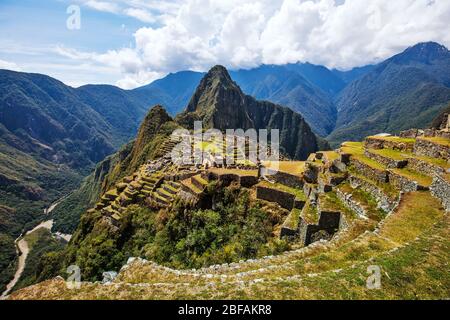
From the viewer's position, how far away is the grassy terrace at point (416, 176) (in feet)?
48.1

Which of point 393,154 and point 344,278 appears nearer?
point 344,278

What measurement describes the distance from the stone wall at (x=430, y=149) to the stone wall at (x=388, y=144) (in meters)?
1.72

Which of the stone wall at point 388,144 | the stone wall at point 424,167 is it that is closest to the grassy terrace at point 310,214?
the stone wall at point 424,167

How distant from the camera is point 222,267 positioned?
12.0 m

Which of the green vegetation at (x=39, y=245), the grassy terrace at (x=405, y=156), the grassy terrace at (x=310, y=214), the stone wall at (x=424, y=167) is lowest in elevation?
the green vegetation at (x=39, y=245)

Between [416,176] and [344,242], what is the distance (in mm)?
6803

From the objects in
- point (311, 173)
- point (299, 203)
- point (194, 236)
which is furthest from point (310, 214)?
point (194, 236)

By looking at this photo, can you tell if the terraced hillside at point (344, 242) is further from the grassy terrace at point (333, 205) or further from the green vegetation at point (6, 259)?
the green vegetation at point (6, 259)

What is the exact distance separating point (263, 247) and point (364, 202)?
22.6ft

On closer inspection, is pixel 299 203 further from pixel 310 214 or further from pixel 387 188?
pixel 387 188

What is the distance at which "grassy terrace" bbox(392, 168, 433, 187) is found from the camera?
1466 centimetres

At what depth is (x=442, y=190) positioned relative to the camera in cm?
1281
